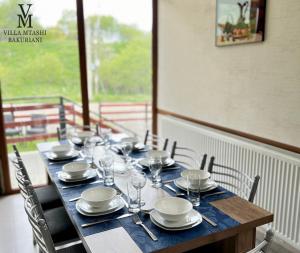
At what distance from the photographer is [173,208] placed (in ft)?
4.73

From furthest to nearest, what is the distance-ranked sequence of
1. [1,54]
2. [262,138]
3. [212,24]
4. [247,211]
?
1. [1,54]
2. [212,24]
3. [262,138]
4. [247,211]

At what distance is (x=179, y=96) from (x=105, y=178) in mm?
2067

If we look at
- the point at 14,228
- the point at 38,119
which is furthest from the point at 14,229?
the point at 38,119

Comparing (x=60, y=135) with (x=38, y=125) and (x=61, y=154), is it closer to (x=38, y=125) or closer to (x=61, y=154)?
(x=38, y=125)

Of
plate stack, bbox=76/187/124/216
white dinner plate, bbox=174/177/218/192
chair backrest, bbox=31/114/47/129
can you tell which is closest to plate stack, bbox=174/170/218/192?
white dinner plate, bbox=174/177/218/192

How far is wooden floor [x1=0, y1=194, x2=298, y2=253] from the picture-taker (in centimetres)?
243

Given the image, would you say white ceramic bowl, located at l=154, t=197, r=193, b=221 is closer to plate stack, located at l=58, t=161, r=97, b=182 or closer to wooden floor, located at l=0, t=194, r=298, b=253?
plate stack, located at l=58, t=161, r=97, b=182

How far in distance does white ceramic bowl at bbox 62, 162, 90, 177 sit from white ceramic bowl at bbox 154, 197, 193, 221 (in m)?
0.67

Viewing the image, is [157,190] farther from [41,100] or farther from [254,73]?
[41,100]

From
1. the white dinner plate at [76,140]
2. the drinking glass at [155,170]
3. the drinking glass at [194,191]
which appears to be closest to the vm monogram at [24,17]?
the white dinner plate at [76,140]

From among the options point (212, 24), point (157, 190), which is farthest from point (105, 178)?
point (212, 24)

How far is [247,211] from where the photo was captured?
1473 millimetres

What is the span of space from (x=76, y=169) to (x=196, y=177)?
81 cm

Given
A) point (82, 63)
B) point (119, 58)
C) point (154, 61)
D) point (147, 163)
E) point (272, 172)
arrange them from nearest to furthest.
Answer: point (147, 163)
point (272, 172)
point (82, 63)
point (119, 58)
point (154, 61)
